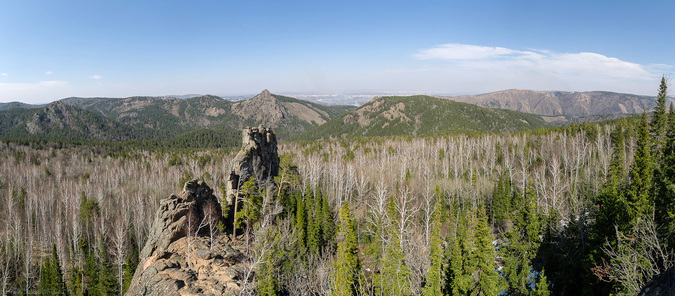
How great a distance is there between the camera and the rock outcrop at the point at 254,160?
43.9 metres

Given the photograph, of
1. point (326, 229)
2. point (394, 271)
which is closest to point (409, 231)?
point (394, 271)

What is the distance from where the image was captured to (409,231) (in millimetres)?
37312

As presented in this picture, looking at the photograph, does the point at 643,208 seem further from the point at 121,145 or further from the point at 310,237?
the point at 121,145

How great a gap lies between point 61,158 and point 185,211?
453ft

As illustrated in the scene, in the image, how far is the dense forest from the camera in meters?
26.0

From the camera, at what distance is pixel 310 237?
47344 millimetres

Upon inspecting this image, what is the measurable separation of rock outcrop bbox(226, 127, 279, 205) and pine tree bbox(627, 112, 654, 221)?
4269cm

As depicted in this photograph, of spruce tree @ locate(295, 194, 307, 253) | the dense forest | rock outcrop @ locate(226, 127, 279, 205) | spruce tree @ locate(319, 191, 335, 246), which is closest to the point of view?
the dense forest

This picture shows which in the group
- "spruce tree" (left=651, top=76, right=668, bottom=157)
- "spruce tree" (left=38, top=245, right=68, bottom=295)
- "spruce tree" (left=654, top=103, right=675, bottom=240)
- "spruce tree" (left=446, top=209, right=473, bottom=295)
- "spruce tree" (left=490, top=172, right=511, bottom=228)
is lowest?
"spruce tree" (left=38, top=245, right=68, bottom=295)

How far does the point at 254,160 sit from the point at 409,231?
83.3ft

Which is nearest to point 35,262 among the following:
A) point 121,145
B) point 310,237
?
point 310,237

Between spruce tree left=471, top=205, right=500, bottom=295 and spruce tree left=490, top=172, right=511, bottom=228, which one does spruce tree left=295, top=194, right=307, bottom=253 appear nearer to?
spruce tree left=471, top=205, right=500, bottom=295

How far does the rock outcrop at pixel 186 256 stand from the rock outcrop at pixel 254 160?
259 inches

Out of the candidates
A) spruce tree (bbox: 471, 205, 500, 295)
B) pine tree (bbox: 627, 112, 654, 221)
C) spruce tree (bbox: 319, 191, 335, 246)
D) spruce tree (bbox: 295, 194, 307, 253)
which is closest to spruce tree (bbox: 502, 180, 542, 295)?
spruce tree (bbox: 471, 205, 500, 295)
